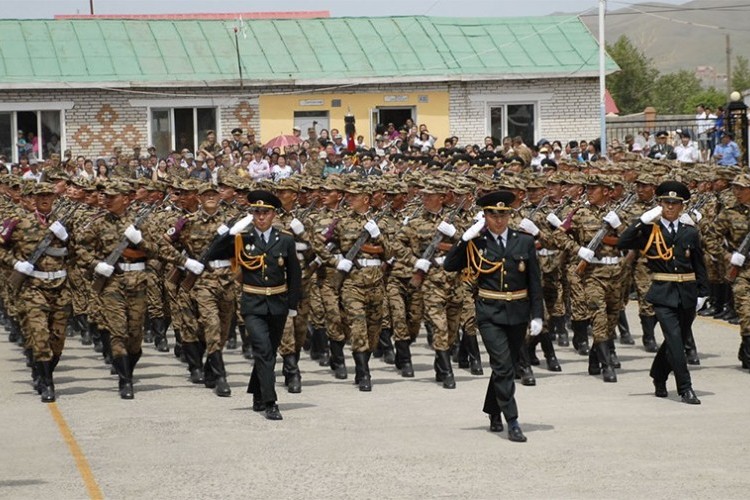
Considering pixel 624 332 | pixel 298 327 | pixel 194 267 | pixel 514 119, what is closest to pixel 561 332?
pixel 624 332

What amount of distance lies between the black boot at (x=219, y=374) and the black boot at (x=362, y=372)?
129cm

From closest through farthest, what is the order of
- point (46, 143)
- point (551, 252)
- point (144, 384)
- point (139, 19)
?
1. point (144, 384)
2. point (551, 252)
3. point (46, 143)
4. point (139, 19)

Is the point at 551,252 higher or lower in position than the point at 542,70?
lower

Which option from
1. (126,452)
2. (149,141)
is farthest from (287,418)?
(149,141)

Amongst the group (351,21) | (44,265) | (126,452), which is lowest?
(126,452)

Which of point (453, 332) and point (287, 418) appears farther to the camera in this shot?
point (453, 332)

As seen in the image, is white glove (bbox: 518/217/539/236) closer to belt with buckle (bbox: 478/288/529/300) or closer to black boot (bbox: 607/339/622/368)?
belt with buckle (bbox: 478/288/529/300)

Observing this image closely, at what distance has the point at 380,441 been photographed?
12.5m

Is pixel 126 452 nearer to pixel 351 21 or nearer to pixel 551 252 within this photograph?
pixel 551 252

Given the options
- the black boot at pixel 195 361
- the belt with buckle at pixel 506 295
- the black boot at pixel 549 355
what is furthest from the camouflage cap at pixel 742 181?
the black boot at pixel 195 361

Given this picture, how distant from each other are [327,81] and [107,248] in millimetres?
23363

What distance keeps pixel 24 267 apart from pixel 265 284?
107 inches

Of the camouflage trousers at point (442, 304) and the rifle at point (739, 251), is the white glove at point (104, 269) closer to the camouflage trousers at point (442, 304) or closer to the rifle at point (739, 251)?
the camouflage trousers at point (442, 304)

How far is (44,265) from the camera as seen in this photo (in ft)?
50.1
